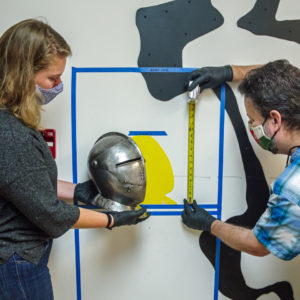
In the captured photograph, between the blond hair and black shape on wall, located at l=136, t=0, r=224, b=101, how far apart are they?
539 mm

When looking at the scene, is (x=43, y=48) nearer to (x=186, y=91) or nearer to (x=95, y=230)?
(x=186, y=91)

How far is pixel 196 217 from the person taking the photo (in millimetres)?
1200

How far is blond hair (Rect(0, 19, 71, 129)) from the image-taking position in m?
0.73

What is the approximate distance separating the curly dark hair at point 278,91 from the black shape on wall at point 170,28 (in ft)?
1.27

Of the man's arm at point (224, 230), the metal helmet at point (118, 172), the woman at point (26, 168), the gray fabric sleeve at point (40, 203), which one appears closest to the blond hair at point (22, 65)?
the woman at point (26, 168)

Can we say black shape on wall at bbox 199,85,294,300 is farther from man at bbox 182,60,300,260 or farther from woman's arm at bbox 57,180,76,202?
woman's arm at bbox 57,180,76,202

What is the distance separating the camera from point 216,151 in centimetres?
127

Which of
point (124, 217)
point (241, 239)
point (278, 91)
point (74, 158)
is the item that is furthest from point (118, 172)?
point (278, 91)

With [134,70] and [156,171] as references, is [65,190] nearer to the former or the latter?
[156,171]

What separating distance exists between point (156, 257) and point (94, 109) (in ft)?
2.52

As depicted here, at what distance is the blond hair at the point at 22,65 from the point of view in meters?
0.73

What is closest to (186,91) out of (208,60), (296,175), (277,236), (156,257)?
(208,60)

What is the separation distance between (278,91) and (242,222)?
0.69 meters

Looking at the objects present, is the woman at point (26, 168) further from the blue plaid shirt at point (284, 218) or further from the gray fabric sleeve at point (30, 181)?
the blue plaid shirt at point (284, 218)
